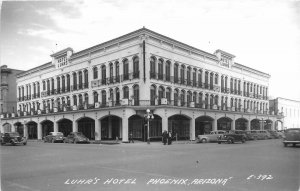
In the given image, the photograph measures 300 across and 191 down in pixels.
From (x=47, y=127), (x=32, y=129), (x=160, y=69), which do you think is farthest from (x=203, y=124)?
(x=32, y=129)

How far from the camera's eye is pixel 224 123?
44.8 m

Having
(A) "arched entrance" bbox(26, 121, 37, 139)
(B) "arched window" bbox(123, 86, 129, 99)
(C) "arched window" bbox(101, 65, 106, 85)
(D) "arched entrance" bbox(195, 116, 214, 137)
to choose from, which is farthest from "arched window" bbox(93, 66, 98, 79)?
A: (A) "arched entrance" bbox(26, 121, 37, 139)

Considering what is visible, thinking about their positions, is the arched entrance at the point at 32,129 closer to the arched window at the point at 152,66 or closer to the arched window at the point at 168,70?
the arched window at the point at 152,66

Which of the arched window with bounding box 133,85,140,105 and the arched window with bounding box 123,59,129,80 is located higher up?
the arched window with bounding box 123,59,129,80

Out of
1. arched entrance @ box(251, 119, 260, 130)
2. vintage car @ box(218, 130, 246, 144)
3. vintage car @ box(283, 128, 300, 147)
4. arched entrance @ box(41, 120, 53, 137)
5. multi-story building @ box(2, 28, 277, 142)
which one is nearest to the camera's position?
vintage car @ box(283, 128, 300, 147)

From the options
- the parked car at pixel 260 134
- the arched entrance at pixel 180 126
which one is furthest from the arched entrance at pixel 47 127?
the parked car at pixel 260 134

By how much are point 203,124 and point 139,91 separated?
12.3 m

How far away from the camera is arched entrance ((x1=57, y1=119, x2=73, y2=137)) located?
4375 cm

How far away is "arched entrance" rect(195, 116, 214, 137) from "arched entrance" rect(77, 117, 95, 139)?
44.6 feet

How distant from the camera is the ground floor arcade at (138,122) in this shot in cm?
3325

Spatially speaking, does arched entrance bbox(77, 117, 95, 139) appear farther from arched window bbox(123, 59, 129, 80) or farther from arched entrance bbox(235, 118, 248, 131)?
arched entrance bbox(235, 118, 248, 131)

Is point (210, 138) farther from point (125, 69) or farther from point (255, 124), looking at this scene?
point (255, 124)

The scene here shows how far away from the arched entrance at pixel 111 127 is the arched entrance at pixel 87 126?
6.48ft

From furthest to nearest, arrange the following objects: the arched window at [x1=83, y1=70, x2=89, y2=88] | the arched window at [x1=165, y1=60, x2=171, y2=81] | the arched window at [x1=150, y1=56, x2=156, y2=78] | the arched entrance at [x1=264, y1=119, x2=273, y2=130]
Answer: the arched entrance at [x1=264, y1=119, x2=273, y2=130] < the arched window at [x1=83, y1=70, x2=89, y2=88] < the arched window at [x1=165, y1=60, x2=171, y2=81] < the arched window at [x1=150, y1=56, x2=156, y2=78]
